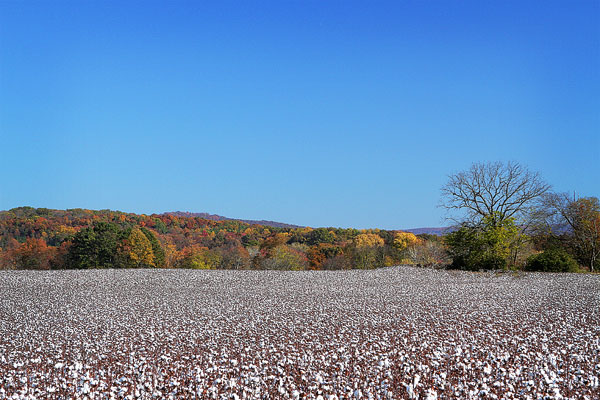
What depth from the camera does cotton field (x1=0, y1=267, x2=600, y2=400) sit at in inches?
222

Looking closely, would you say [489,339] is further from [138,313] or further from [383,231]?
Result: [383,231]

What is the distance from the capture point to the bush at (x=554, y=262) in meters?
23.2

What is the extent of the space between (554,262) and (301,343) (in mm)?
20011

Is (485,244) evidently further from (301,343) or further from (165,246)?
(165,246)

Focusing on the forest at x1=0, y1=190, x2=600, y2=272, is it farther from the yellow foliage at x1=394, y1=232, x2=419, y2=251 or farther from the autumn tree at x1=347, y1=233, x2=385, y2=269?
the yellow foliage at x1=394, y1=232, x2=419, y2=251

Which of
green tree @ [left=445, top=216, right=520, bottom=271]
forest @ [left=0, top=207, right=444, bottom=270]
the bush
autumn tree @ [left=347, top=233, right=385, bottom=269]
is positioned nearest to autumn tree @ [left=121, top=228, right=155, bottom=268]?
forest @ [left=0, top=207, right=444, bottom=270]

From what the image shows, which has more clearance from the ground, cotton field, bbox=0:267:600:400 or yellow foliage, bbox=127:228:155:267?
yellow foliage, bbox=127:228:155:267

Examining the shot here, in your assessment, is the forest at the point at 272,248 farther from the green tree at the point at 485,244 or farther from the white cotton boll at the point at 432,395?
the white cotton boll at the point at 432,395

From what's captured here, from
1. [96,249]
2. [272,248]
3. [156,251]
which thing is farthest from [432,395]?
[272,248]

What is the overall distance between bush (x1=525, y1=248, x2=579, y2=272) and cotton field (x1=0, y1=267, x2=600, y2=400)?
6.87m

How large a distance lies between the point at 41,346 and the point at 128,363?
8.83ft

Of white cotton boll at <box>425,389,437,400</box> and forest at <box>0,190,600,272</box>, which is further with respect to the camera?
forest at <box>0,190,600,272</box>

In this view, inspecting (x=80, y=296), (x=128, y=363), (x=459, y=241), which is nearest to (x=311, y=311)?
(x=128, y=363)

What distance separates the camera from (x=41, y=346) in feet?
27.6
